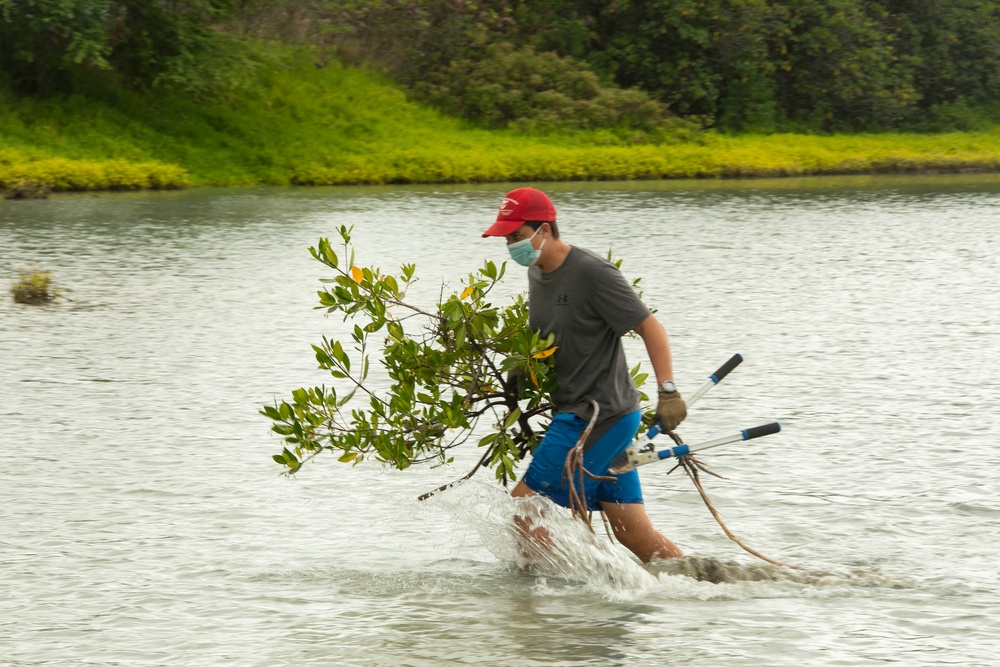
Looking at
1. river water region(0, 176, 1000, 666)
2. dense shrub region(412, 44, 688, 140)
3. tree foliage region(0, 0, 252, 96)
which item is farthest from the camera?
dense shrub region(412, 44, 688, 140)

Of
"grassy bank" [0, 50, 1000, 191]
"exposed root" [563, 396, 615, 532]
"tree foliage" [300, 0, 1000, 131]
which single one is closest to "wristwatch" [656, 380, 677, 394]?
"exposed root" [563, 396, 615, 532]

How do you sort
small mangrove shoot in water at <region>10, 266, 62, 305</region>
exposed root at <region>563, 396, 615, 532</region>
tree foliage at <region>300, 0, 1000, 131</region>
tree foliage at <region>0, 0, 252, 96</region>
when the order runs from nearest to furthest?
exposed root at <region>563, 396, 615, 532</region>
small mangrove shoot in water at <region>10, 266, 62, 305</region>
tree foliage at <region>0, 0, 252, 96</region>
tree foliage at <region>300, 0, 1000, 131</region>

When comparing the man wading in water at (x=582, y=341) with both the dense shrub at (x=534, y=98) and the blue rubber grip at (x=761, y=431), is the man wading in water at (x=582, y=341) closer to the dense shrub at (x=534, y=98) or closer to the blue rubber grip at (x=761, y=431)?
the blue rubber grip at (x=761, y=431)

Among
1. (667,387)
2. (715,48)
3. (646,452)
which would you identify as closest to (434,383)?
(646,452)

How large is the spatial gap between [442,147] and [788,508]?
2631cm

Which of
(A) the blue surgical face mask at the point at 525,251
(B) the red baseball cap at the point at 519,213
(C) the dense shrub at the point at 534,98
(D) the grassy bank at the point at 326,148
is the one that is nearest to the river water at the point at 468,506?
(A) the blue surgical face mask at the point at 525,251

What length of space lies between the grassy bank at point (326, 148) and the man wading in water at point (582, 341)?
74.9ft

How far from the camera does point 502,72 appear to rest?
37.1 m

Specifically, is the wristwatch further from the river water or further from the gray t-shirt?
the river water

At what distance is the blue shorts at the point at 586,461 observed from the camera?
5.61 m

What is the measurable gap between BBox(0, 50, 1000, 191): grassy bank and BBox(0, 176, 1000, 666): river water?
13.4 meters

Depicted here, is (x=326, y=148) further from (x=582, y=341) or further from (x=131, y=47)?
(x=582, y=341)

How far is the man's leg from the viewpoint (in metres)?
5.83

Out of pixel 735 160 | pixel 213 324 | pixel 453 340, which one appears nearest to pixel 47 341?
pixel 213 324
